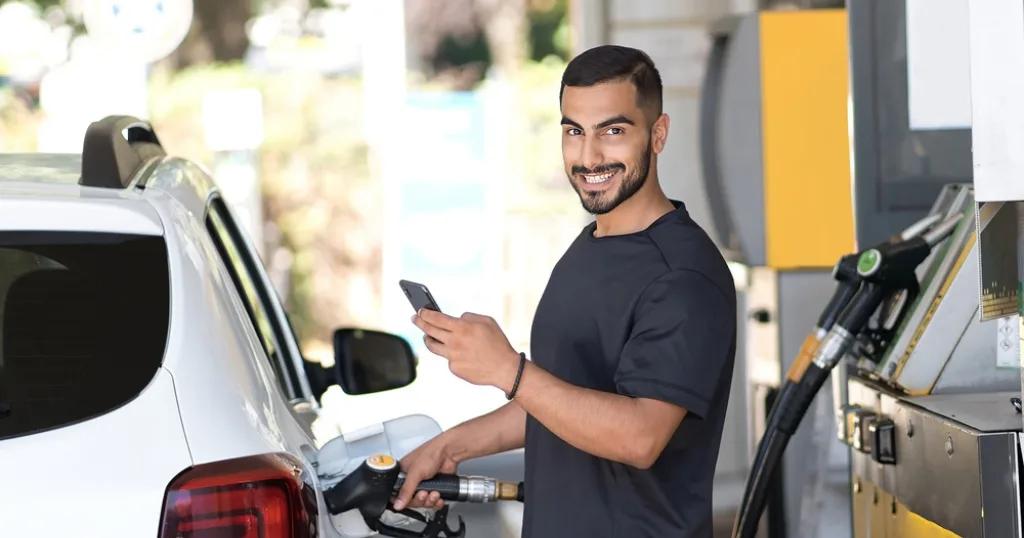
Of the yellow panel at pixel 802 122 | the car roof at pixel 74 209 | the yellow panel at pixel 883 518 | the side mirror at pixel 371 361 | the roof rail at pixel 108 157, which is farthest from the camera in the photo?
the yellow panel at pixel 802 122

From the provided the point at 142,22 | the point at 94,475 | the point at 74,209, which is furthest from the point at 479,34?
the point at 94,475

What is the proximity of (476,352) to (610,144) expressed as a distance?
49 cm

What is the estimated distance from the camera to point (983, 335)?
3.69 meters

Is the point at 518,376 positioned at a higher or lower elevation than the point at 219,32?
lower

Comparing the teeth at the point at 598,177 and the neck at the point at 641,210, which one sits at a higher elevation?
the teeth at the point at 598,177

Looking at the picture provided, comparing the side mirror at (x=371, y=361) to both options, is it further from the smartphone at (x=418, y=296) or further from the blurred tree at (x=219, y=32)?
the blurred tree at (x=219, y=32)

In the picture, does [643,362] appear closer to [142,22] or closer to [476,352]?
[476,352]

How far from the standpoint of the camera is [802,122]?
646 centimetres

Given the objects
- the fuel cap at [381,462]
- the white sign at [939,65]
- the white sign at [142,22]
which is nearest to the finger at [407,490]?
the fuel cap at [381,462]

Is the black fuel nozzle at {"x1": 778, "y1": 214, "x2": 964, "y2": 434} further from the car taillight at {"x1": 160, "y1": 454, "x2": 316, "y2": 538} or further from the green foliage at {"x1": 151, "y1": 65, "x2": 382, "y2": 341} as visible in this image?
the green foliage at {"x1": 151, "y1": 65, "x2": 382, "y2": 341}

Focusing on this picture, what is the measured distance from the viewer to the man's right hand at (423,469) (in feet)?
10.1

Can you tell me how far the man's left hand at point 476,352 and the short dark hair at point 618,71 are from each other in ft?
1.74

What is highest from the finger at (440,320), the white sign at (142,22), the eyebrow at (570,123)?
the white sign at (142,22)

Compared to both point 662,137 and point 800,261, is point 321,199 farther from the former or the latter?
point 662,137
